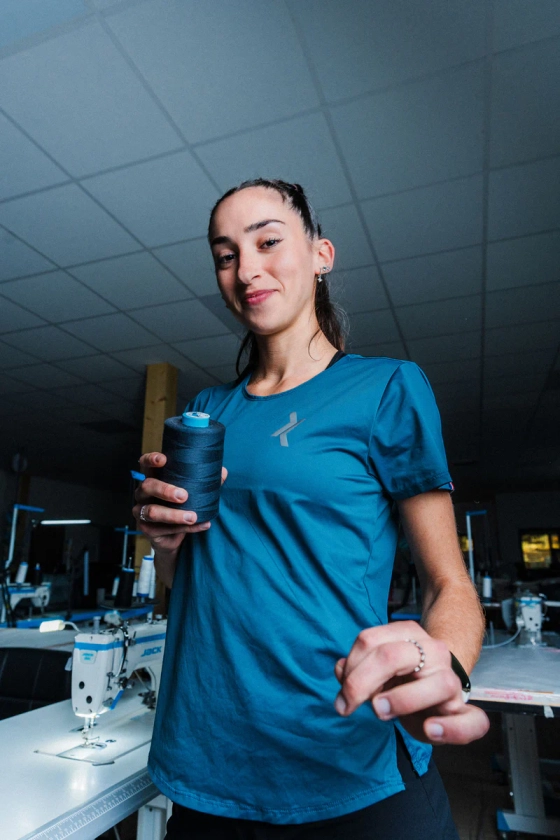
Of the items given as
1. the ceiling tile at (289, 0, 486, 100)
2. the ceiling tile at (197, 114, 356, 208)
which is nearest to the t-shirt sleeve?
the ceiling tile at (289, 0, 486, 100)

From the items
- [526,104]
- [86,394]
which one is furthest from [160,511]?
[86,394]

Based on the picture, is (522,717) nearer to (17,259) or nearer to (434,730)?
(434,730)

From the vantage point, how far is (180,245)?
307 cm

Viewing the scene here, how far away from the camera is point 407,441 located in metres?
0.66

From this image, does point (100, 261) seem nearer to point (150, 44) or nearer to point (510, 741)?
point (150, 44)

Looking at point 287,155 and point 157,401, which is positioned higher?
point 287,155

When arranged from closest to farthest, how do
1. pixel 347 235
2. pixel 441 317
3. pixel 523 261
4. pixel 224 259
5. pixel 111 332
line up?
1. pixel 224 259
2. pixel 347 235
3. pixel 523 261
4. pixel 441 317
5. pixel 111 332

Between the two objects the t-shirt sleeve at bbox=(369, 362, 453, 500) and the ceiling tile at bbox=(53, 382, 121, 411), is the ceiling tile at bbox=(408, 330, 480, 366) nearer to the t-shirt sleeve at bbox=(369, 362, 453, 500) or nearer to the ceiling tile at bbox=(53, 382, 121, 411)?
the ceiling tile at bbox=(53, 382, 121, 411)

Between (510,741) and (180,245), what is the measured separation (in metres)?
3.01

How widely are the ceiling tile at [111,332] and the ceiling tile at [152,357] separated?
0.33 feet

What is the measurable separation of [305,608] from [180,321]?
3.61m

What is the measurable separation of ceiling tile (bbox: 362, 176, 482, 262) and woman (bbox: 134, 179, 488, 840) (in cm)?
223

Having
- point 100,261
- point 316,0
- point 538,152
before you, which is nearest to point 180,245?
point 100,261

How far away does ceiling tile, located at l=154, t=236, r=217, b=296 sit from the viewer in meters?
3.08
